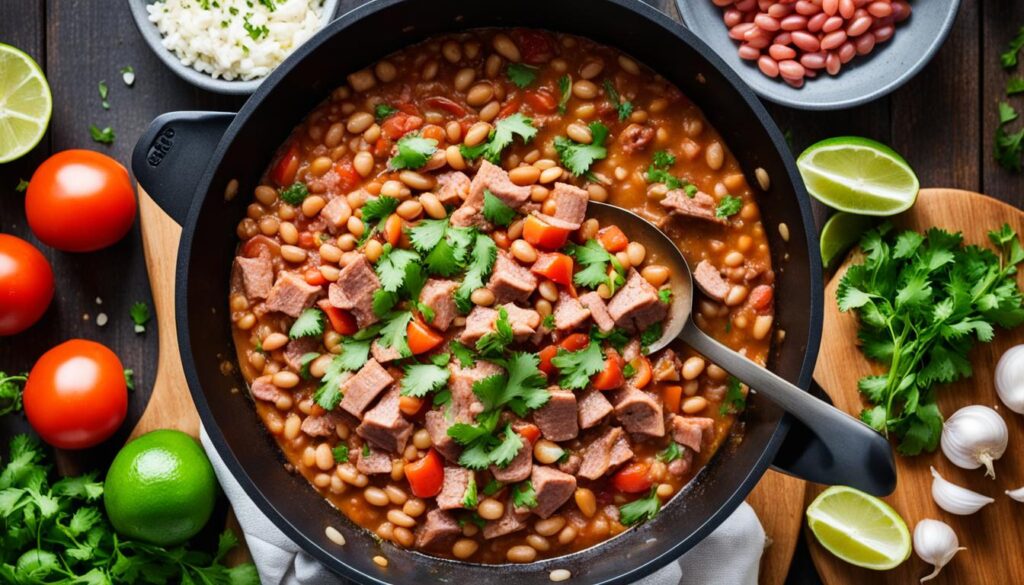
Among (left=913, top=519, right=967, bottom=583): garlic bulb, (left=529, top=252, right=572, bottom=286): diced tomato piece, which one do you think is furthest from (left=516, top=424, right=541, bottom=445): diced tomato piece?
(left=913, top=519, right=967, bottom=583): garlic bulb

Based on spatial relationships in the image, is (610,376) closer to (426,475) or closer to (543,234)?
(543,234)

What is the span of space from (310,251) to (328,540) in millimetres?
1173

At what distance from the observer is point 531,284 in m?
3.96

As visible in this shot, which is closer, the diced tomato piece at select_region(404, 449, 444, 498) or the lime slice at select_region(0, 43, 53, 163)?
the diced tomato piece at select_region(404, 449, 444, 498)

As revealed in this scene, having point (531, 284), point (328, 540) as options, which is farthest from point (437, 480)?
point (531, 284)

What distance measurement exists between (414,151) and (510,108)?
0.44 m

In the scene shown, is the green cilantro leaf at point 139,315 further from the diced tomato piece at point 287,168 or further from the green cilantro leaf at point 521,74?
the green cilantro leaf at point 521,74

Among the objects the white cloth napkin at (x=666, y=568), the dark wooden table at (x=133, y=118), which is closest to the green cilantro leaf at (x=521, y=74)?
the dark wooden table at (x=133, y=118)

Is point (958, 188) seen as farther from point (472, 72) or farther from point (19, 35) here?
point (19, 35)

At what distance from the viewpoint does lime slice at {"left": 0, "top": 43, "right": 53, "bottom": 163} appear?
4617 mm

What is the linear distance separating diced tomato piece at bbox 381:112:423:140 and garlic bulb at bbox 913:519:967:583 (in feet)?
9.20

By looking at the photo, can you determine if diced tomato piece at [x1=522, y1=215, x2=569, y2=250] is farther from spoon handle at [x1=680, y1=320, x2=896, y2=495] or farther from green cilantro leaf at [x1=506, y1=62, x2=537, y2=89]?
spoon handle at [x1=680, y1=320, x2=896, y2=495]

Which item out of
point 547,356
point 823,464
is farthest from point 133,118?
point 823,464

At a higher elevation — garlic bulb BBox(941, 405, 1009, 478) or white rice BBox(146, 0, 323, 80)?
white rice BBox(146, 0, 323, 80)
